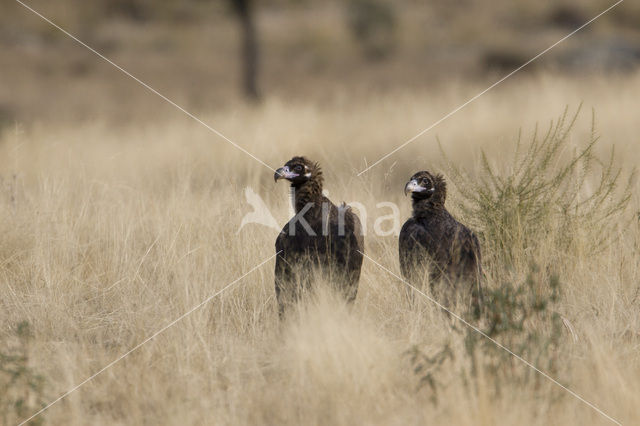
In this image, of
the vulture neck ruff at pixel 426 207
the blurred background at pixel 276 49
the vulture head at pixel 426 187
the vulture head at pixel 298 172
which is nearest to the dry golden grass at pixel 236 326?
the vulture neck ruff at pixel 426 207

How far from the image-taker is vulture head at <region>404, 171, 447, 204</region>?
5996mm

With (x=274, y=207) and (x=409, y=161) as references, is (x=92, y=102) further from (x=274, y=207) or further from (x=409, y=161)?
(x=274, y=207)

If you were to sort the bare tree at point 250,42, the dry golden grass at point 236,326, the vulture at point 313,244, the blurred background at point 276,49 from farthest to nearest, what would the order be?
1. the blurred background at point 276,49
2. the bare tree at point 250,42
3. the vulture at point 313,244
4. the dry golden grass at point 236,326

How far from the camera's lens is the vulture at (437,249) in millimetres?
5965

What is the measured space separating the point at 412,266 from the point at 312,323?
1.23 meters

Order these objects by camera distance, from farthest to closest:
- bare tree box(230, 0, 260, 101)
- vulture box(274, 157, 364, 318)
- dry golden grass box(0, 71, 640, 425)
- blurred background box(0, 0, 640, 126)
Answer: blurred background box(0, 0, 640, 126)
bare tree box(230, 0, 260, 101)
vulture box(274, 157, 364, 318)
dry golden grass box(0, 71, 640, 425)

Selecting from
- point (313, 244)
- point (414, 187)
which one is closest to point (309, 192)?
point (313, 244)

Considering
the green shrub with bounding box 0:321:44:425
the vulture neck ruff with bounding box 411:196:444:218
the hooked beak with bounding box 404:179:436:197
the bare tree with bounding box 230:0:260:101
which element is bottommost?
the green shrub with bounding box 0:321:44:425

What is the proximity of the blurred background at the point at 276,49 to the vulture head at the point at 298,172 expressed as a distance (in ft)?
63.6

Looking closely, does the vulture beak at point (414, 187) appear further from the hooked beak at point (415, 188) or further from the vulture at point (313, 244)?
the vulture at point (313, 244)

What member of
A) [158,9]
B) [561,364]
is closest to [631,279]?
[561,364]

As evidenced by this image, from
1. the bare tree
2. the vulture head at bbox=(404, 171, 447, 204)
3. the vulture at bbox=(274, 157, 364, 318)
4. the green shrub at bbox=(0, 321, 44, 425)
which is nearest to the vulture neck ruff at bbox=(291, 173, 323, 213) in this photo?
the vulture at bbox=(274, 157, 364, 318)

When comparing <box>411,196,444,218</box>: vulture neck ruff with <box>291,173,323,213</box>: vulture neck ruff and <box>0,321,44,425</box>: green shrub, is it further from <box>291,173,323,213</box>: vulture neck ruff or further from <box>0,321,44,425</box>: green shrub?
<box>0,321,44,425</box>: green shrub

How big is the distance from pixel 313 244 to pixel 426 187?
978mm
